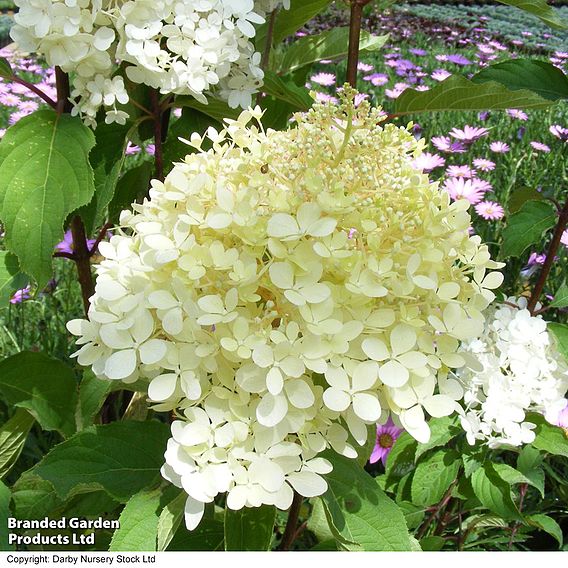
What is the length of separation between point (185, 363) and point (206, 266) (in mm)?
107

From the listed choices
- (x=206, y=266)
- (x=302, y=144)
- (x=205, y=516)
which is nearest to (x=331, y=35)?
(x=302, y=144)

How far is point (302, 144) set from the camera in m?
0.79

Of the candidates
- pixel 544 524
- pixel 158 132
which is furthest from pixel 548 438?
pixel 158 132

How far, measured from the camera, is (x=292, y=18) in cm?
132

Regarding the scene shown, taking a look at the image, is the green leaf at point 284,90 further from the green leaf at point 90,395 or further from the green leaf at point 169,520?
the green leaf at point 169,520

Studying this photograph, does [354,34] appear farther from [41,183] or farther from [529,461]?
[529,461]

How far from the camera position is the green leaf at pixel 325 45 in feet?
4.72

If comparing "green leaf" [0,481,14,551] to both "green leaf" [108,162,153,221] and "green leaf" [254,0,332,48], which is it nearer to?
"green leaf" [108,162,153,221]

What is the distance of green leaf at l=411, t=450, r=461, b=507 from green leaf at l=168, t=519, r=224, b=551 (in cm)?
43

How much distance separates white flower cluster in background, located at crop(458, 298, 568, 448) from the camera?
1167mm

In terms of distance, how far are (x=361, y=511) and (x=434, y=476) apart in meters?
0.46

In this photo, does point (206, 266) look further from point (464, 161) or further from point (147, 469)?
point (464, 161)

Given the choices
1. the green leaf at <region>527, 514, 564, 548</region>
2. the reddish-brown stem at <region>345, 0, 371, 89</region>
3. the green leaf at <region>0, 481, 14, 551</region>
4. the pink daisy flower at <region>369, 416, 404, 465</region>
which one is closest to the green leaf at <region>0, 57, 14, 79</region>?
the reddish-brown stem at <region>345, 0, 371, 89</region>

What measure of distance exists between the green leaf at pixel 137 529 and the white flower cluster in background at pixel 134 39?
575 millimetres
